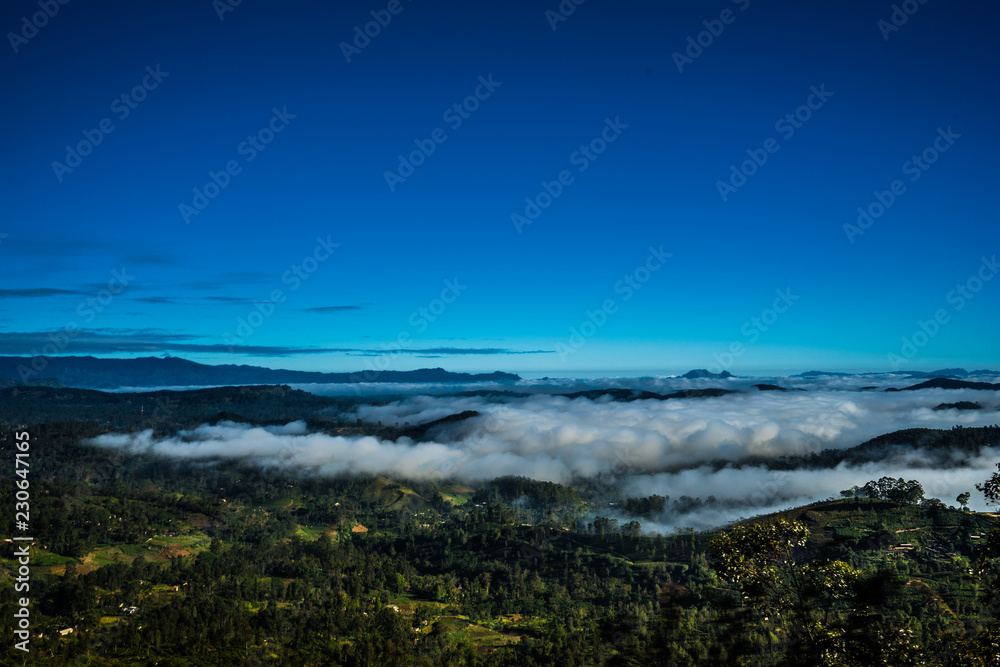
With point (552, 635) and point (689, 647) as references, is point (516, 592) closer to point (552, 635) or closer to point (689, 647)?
point (552, 635)

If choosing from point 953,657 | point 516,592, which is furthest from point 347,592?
point 953,657

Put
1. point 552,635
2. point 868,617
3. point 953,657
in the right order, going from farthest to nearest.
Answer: point 552,635
point 953,657
point 868,617

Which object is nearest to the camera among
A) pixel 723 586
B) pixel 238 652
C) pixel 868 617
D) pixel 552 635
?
pixel 868 617

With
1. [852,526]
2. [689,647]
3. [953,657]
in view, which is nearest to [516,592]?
[689,647]

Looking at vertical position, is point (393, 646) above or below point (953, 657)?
below

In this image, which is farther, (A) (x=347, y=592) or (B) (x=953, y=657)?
(A) (x=347, y=592)

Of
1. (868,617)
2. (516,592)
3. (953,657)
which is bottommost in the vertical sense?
(516,592)

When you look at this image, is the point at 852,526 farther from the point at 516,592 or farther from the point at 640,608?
the point at 516,592

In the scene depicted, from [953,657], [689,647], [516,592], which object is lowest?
[516,592]

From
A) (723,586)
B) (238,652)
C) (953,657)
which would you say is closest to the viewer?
(953,657)
